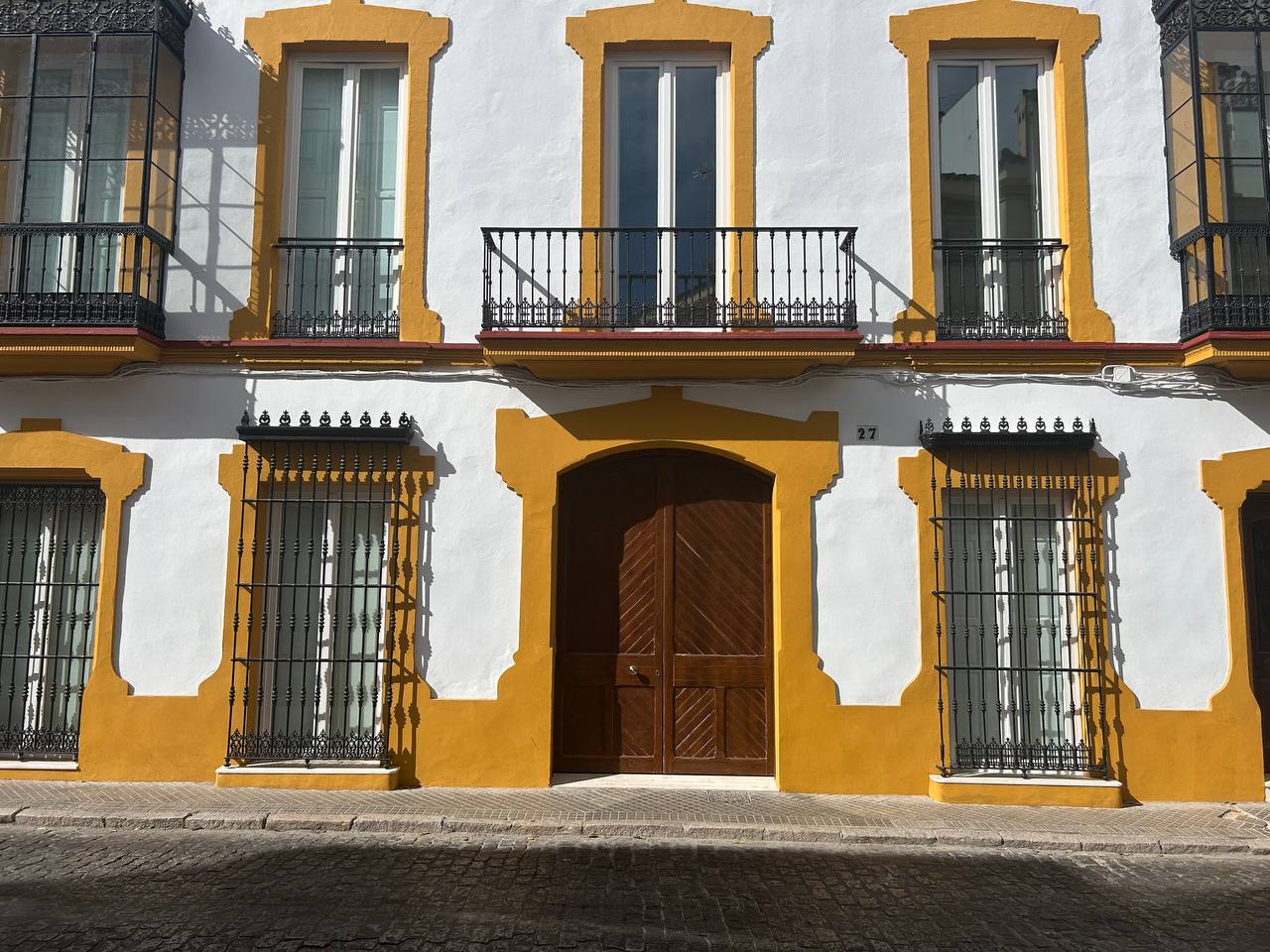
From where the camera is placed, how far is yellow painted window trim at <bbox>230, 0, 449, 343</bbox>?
8.66m

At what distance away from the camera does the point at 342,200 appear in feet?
29.2

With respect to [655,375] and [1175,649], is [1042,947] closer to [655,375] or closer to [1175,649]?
[1175,649]

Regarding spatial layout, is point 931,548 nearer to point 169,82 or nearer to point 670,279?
point 670,279

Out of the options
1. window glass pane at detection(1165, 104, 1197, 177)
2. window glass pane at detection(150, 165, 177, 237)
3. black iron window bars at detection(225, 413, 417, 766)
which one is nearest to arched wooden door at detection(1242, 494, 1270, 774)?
window glass pane at detection(1165, 104, 1197, 177)

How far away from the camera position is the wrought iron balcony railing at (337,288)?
8688 mm

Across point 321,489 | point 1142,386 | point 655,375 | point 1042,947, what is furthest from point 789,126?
point 1042,947

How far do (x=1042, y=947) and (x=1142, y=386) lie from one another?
5098 mm

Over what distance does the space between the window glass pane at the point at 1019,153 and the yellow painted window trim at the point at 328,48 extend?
5.14 metres

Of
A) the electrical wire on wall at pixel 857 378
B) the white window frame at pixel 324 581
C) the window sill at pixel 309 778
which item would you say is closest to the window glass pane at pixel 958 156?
the electrical wire on wall at pixel 857 378

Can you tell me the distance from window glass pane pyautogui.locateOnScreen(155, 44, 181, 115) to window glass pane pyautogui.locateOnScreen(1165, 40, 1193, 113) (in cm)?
884

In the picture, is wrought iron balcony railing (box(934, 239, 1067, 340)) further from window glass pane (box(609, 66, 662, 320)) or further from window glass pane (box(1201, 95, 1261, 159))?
window glass pane (box(609, 66, 662, 320))

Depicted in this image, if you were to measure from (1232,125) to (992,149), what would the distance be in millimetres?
2063

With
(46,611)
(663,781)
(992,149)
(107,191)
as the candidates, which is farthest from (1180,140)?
(46,611)

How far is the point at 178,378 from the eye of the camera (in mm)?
8531
